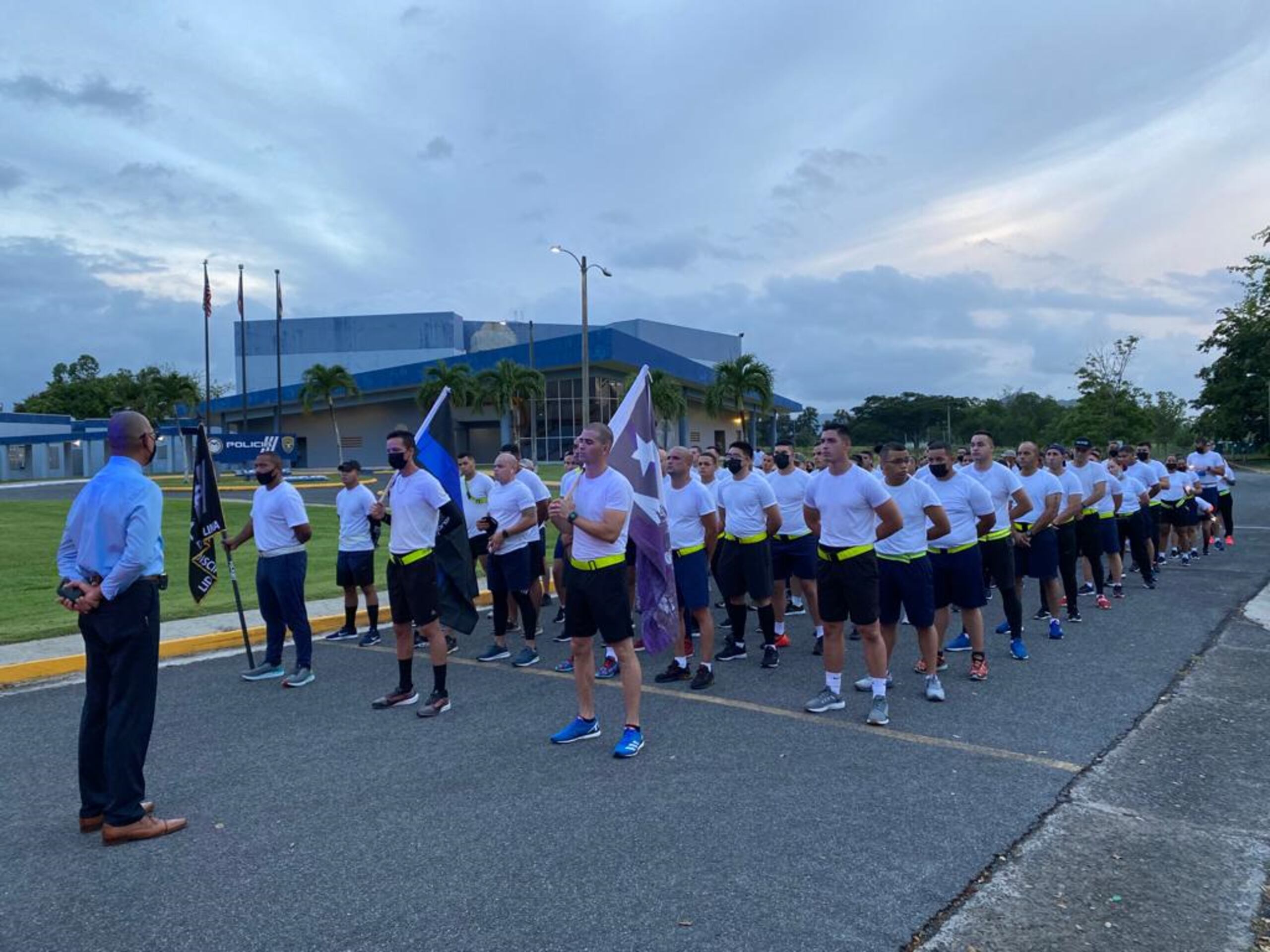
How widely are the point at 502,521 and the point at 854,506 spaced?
11.8 ft

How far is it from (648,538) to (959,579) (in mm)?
2650

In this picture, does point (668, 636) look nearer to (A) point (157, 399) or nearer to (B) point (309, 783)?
(B) point (309, 783)

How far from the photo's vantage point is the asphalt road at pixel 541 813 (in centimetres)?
328

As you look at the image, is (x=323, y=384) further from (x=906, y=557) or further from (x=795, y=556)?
(x=906, y=557)

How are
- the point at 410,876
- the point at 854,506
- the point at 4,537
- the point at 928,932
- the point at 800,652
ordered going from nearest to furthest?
1. the point at 928,932
2. the point at 410,876
3. the point at 854,506
4. the point at 800,652
5. the point at 4,537

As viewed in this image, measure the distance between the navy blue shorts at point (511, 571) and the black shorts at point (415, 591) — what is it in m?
1.68

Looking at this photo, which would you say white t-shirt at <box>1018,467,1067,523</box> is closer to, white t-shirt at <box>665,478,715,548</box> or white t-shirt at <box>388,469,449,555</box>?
white t-shirt at <box>665,478,715,548</box>

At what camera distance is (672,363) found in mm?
59406

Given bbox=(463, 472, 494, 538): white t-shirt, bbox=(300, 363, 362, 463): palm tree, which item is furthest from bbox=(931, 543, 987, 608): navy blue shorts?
bbox=(300, 363, 362, 463): palm tree

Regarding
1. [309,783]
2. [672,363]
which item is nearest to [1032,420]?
[672,363]

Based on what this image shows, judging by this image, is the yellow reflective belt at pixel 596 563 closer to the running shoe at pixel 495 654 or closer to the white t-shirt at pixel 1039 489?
the running shoe at pixel 495 654

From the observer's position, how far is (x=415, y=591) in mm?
5957

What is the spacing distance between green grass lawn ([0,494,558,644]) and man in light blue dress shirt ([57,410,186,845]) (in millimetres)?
5197

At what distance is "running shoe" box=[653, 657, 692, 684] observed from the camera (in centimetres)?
691
